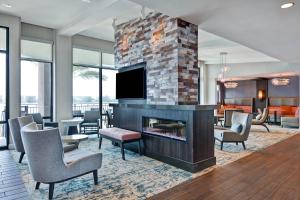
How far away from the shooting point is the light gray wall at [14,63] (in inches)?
224

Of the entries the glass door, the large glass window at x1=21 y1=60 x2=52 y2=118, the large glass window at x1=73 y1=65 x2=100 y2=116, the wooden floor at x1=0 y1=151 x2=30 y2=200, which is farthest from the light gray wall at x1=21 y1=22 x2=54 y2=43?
the wooden floor at x1=0 y1=151 x2=30 y2=200

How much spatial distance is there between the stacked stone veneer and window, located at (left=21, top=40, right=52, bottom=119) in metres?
3.35

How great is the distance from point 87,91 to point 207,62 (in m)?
7.01

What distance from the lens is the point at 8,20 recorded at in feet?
18.5

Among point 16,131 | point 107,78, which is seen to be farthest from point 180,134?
point 107,78

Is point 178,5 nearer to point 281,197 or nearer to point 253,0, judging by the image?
point 253,0

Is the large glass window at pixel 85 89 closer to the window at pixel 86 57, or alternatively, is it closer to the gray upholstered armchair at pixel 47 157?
the window at pixel 86 57

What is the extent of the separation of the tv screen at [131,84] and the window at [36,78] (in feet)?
8.08

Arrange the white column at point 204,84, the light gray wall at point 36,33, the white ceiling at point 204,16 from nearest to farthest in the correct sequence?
the white ceiling at point 204,16 < the light gray wall at point 36,33 < the white column at point 204,84

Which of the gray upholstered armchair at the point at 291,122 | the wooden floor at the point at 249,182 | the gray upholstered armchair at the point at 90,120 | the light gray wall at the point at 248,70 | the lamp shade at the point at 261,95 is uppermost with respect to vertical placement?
the light gray wall at the point at 248,70

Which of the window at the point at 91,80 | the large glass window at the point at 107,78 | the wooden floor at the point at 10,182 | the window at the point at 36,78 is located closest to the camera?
the wooden floor at the point at 10,182

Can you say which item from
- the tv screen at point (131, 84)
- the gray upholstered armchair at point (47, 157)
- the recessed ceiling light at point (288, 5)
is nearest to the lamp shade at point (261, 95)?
the tv screen at point (131, 84)

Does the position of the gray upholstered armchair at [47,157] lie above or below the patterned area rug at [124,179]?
above

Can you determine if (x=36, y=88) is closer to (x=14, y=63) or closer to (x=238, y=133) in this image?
(x=14, y=63)
